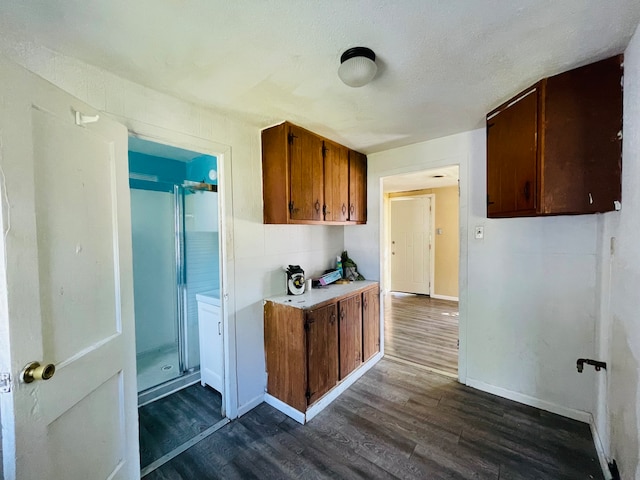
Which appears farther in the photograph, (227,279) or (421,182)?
(421,182)

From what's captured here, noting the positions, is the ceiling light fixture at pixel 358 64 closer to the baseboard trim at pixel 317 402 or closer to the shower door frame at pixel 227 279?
the shower door frame at pixel 227 279

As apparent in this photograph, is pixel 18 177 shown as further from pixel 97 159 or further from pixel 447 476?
pixel 447 476

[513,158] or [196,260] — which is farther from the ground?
[513,158]

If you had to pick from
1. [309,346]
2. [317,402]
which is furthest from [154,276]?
[317,402]

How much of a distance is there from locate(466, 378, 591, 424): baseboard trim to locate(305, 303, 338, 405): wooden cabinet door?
1.30 metres

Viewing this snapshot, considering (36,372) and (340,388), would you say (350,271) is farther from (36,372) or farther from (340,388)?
(36,372)

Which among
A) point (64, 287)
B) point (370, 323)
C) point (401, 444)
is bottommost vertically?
point (401, 444)

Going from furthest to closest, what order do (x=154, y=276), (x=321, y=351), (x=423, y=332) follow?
(x=423, y=332), (x=154, y=276), (x=321, y=351)

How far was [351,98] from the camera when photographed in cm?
173

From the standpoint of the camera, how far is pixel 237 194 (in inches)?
80.5

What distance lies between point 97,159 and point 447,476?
8.30ft

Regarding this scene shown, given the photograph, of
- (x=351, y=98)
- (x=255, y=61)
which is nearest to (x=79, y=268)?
(x=255, y=61)

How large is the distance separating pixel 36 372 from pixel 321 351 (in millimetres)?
1620

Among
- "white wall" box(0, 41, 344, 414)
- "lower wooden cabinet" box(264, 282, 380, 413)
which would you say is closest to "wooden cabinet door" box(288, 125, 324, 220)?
"white wall" box(0, 41, 344, 414)
